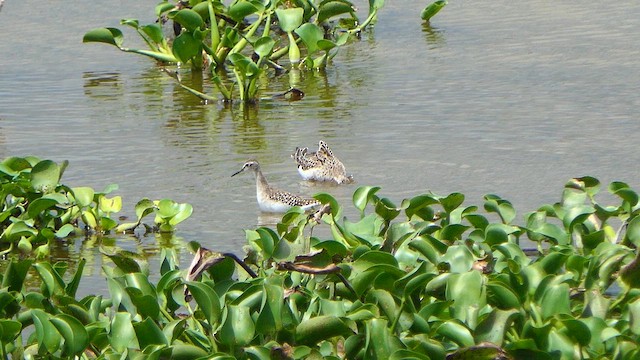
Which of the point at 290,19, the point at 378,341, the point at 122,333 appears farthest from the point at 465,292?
the point at 290,19

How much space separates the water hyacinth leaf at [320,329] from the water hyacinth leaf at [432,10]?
9.79m

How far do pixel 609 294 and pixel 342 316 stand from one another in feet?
5.54

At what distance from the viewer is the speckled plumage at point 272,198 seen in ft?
28.0

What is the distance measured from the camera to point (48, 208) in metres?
7.65

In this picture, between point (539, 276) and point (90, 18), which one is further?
point (90, 18)

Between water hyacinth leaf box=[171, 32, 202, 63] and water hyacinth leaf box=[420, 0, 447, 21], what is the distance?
319 centimetres

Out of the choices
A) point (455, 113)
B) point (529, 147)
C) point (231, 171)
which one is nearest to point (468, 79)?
point (455, 113)

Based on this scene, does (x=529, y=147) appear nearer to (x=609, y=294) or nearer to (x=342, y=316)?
(x=609, y=294)

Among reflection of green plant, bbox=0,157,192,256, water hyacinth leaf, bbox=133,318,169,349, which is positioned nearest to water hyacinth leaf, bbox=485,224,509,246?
water hyacinth leaf, bbox=133,318,169,349

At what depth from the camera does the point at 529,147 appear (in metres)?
9.74

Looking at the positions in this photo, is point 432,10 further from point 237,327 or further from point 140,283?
point 237,327

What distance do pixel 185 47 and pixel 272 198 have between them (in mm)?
3967

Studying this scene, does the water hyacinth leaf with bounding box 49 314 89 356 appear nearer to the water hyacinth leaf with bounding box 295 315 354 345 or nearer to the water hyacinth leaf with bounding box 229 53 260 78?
the water hyacinth leaf with bounding box 295 315 354 345

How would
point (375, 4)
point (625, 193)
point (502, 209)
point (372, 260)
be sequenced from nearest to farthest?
1. point (372, 260)
2. point (625, 193)
3. point (502, 209)
4. point (375, 4)
